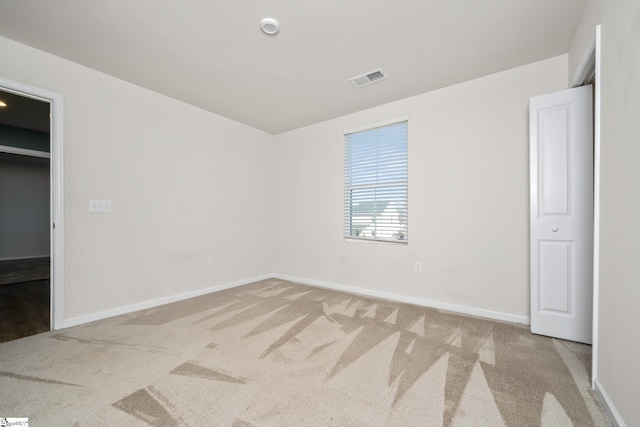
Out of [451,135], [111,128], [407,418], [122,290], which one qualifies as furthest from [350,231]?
[111,128]

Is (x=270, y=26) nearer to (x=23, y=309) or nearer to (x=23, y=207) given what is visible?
(x=23, y=309)

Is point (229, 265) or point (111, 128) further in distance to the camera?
point (229, 265)

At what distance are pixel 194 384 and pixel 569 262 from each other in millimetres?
3033

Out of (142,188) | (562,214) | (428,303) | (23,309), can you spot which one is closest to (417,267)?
(428,303)

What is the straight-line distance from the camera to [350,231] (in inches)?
152

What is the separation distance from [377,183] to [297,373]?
258 cm

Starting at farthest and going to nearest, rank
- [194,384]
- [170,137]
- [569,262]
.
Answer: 1. [170,137]
2. [569,262]
3. [194,384]

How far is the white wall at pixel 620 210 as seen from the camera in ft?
3.84

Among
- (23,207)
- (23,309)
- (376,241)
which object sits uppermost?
(23,207)

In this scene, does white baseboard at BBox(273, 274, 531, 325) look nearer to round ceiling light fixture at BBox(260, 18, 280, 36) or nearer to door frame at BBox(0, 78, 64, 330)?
door frame at BBox(0, 78, 64, 330)

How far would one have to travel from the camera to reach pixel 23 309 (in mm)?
2920

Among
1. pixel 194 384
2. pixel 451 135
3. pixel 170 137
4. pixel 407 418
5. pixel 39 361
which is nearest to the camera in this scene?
pixel 407 418

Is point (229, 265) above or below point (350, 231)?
below

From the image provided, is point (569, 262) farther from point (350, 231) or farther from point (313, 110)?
point (313, 110)
